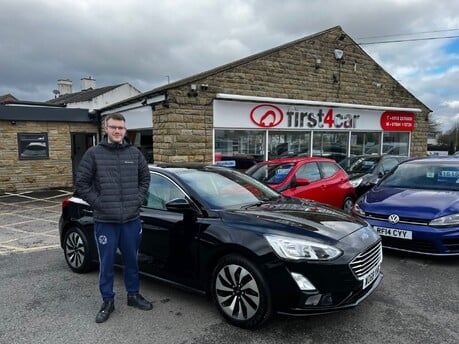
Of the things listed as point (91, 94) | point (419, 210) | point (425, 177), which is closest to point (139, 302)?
point (419, 210)

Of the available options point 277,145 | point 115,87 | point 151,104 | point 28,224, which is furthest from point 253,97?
point 115,87

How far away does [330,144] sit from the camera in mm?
13453

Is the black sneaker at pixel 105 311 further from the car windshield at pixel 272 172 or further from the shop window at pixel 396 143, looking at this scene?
the shop window at pixel 396 143

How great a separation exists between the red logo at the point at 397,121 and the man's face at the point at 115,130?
1367 cm

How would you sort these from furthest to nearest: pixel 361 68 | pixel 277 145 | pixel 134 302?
pixel 361 68 < pixel 277 145 < pixel 134 302

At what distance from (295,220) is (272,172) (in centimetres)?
368

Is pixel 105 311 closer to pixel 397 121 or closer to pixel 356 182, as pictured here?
pixel 356 182

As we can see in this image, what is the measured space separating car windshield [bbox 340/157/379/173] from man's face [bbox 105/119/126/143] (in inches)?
300

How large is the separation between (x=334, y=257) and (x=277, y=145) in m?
9.15

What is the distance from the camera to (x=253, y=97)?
1091 centimetres

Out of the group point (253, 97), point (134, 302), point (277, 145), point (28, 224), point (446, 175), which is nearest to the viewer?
point (134, 302)

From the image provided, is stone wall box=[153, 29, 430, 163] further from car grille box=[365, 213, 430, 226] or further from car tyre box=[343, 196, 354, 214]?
car grille box=[365, 213, 430, 226]

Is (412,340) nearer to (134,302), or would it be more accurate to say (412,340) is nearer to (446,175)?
(134,302)

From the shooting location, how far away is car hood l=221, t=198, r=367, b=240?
304cm
